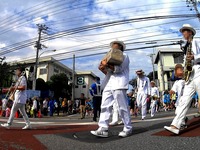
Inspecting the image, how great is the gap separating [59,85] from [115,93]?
57.3m

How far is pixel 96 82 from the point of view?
1073cm

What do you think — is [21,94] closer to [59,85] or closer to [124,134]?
[124,134]

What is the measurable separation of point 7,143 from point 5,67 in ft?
134

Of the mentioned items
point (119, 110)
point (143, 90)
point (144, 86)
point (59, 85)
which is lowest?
point (119, 110)

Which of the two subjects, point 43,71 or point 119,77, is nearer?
point 119,77

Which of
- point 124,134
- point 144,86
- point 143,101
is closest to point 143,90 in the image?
point 144,86

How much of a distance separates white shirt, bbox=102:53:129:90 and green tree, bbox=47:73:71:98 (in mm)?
55004

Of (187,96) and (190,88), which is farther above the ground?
(190,88)

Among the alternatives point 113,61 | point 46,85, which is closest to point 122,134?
point 113,61

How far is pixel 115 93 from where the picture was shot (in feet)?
15.8

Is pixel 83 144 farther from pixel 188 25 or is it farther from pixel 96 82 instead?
pixel 96 82

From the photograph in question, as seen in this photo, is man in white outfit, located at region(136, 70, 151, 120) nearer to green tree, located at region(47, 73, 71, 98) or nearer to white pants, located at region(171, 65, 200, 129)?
white pants, located at region(171, 65, 200, 129)

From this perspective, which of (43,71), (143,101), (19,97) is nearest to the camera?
(19,97)

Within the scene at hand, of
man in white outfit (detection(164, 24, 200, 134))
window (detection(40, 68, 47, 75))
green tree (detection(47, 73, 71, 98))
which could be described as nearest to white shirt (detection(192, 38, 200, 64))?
man in white outfit (detection(164, 24, 200, 134))
